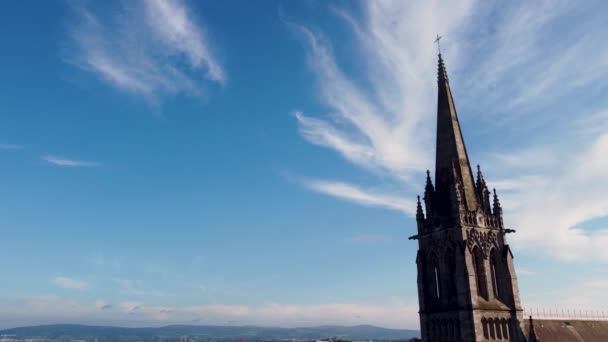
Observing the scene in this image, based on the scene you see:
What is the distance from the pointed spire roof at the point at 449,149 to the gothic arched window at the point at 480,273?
6409 millimetres

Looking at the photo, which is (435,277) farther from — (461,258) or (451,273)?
(461,258)

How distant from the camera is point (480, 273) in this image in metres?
67.1

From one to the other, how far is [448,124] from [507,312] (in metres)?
26.9

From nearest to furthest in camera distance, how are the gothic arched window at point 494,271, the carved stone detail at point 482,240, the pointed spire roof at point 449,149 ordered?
1. the carved stone detail at point 482,240
2. the gothic arched window at point 494,271
3. the pointed spire roof at point 449,149

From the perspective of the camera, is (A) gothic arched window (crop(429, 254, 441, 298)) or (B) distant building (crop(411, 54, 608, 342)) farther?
(A) gothic arched window (crop(429, 254, 441, 298))

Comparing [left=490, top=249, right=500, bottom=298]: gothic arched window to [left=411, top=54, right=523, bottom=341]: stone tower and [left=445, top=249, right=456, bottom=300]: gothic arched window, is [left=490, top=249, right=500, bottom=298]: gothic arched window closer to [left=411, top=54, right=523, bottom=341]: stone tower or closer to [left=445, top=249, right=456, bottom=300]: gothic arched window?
[left=411, top=54, right=523, bottom=341]: stone tower

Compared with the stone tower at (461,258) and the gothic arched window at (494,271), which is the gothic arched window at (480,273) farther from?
the gothic arched window at (494,271)

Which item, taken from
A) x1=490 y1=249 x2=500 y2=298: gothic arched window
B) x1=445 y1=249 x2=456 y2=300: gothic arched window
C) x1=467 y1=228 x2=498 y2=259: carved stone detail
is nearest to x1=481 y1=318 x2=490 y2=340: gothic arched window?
x1=445 y1=249 x2=456 y2=300: gothic arched window

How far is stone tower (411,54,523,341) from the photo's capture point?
6425 centimetres

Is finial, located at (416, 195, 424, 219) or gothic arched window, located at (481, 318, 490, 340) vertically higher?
finial, located at (416, 195, 424, 219)

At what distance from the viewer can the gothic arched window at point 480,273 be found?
217 feet

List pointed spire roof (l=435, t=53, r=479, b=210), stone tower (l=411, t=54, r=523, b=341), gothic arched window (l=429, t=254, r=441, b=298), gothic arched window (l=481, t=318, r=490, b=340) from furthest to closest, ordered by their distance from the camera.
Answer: pointed spire roof (l=435, t=53, r=479, b=210)
gothic arched window (l=429, t=254, r=441, b=298)
stone tower (l=411, t=54, r=523, b=341)
gothic arched window (l=481, t=318, r=490, b=340)

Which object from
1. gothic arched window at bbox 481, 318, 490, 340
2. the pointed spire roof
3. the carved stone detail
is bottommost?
gothic arched window at bbox 481, 318, 490, 340

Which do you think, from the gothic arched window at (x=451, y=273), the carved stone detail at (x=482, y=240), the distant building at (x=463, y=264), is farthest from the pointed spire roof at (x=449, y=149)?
the gothic arched window at (x=451, y=273)
